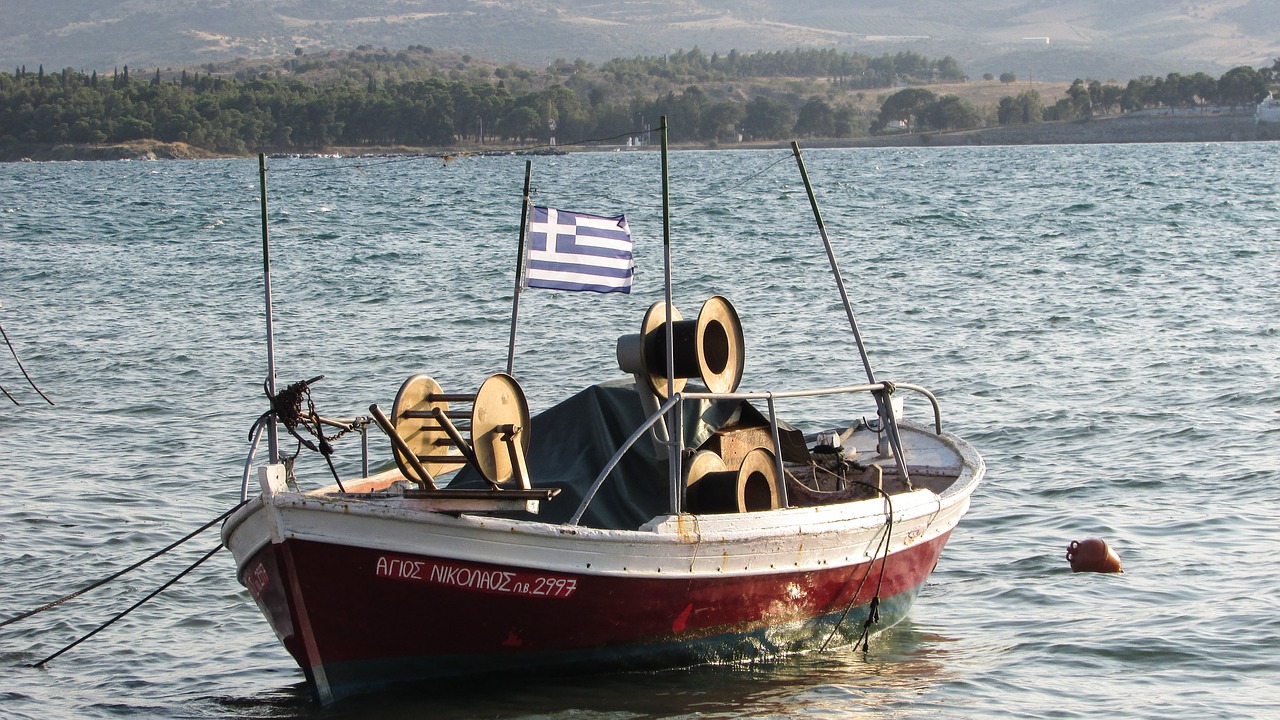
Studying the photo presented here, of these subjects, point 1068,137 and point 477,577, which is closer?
point 477,577

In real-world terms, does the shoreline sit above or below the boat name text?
above

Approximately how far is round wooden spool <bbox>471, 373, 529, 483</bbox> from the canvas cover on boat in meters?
0.90

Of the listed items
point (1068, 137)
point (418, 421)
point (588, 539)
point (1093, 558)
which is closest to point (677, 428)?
point (588, 539)

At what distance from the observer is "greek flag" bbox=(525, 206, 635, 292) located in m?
10.7

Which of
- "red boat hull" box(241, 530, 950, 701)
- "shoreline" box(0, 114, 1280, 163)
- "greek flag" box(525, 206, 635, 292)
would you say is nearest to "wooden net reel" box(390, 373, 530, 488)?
"red boat hull" box(241, 530, 950, 701)

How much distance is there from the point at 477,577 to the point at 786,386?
42.6 feet

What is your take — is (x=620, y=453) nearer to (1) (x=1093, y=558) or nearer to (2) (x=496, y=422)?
(2) (x=496, y=422)

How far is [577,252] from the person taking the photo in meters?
10.9

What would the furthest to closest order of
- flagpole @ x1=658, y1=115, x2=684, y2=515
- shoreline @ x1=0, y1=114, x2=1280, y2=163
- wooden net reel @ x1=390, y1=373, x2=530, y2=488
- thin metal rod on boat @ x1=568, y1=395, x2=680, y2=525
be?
shoreline @ x1=0, y1=114, x2=1280, y2=163 < flagpole @ x1=658, y1=115, x2=684, y2=515 < thin metal rod on boat @ x1=568, y1=395, x2=680, y2=525 < wooden net reel @ x1=390, y1=373, x2=530, y2=488

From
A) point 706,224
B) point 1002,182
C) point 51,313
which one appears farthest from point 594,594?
point 1002,182

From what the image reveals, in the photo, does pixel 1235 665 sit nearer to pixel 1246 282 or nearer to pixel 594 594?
pixel 594 594

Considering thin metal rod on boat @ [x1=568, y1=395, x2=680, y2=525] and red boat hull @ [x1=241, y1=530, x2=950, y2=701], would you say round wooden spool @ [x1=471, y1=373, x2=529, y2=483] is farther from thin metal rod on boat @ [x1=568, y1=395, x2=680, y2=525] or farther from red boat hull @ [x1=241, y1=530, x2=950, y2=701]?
red boat hull @ [x1=241, y1=530, x2=950, y2=701]

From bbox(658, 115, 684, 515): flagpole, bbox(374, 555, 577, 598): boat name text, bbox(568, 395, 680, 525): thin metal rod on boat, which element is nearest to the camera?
bbox(374, 555, 577, 598): boat name text

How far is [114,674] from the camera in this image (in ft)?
34.5
